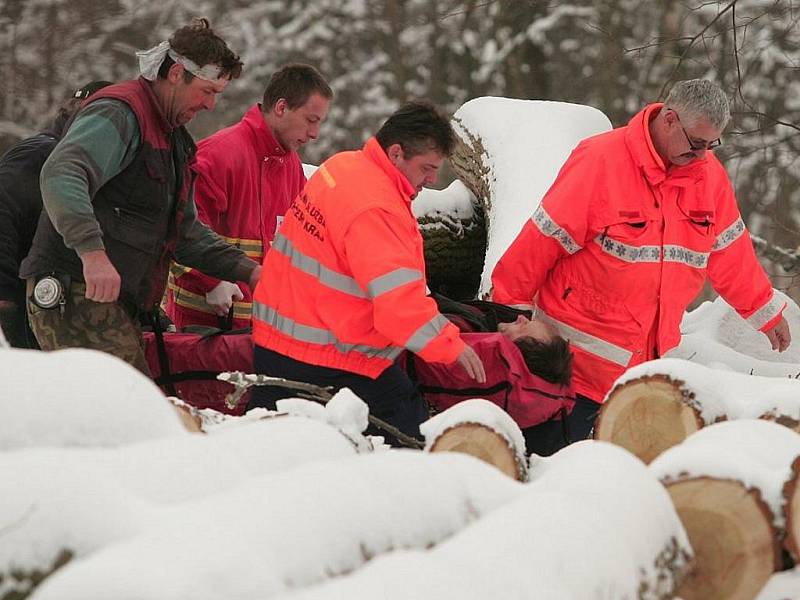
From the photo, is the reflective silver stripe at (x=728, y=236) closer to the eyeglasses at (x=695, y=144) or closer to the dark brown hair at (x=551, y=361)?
the eyeglasses at (x=695, y=144)

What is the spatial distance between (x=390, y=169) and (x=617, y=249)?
115 cm

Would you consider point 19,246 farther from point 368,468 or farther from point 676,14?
point 676,14

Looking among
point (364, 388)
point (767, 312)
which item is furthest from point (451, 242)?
point (364, 388)

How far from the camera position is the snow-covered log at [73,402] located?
191 centimetres

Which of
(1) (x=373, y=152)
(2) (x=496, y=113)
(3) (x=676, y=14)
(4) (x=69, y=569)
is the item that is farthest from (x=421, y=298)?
(3) (x=676, y=14)

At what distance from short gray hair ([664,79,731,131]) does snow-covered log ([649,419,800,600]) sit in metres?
2.27

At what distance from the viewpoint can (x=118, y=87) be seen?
3789 millimetres

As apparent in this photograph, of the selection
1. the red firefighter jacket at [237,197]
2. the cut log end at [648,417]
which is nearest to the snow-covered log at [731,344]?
the red firefighter jacket at [237,197]

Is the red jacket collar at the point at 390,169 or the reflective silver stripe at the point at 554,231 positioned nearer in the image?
the red jacket collar at the point at 390,169

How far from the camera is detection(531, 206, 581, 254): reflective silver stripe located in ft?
14.5

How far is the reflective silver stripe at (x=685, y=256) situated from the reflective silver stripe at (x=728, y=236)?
162 mm

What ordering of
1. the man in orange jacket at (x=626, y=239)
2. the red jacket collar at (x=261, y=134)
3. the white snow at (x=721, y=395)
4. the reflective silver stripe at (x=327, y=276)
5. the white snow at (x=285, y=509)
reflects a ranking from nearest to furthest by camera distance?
1. the white snow at (x=285, y=509)
2. the white snow at (x=721, y=395)
3. the reflective silver stripe at (x=327, y=276)
4. the man in orange jacket at (x=626, y=239)
5. the red jacket collar at (x=261, y=134)

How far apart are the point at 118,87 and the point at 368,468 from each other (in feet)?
7.41

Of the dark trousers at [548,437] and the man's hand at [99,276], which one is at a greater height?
the man's hand at [99,276]
